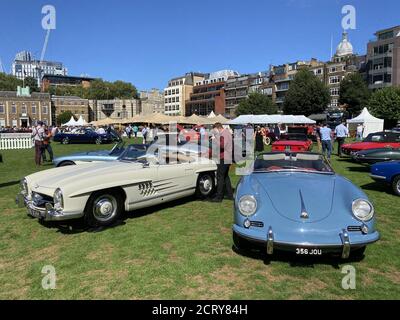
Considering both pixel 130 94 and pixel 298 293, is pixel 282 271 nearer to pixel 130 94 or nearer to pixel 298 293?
pixel 298 293

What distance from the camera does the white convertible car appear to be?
5477mm

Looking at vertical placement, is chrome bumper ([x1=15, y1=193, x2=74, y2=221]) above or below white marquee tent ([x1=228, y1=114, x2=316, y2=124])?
below

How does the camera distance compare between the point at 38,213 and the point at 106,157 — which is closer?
the point at 38,213

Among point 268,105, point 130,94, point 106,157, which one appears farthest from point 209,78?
point 106,157

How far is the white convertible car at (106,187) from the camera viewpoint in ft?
18.0

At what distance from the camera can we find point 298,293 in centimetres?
372

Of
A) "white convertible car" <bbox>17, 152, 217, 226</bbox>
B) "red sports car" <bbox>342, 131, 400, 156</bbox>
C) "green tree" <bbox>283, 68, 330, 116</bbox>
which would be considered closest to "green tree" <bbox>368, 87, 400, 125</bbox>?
"green tree" <bbox>283, 68, 330, 116</bbox>

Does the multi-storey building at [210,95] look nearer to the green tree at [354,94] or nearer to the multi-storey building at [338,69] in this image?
the multi-storey building at [338,69]

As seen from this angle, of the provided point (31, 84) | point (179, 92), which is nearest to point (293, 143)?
point (179, 92)

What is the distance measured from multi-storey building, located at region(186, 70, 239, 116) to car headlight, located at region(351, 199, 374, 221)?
12307 centimetres

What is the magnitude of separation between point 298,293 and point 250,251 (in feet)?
3.95

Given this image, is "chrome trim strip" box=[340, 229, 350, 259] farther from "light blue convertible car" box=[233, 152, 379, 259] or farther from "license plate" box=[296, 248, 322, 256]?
"license plate" box=[296, 248, 322, 256]

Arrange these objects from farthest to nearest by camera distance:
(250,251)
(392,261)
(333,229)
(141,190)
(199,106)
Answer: (199,106), (141,190), (250,251), (392,261), (333,229)
